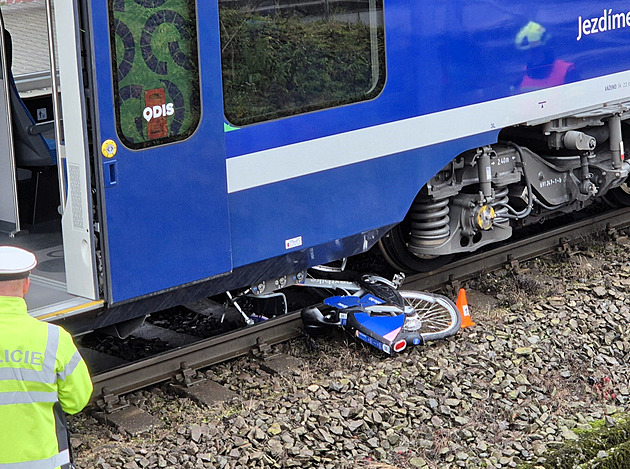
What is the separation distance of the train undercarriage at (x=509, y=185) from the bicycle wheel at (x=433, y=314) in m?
0.38

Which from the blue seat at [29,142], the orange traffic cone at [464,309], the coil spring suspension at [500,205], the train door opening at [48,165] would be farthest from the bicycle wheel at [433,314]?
the blue seat at [29,142]

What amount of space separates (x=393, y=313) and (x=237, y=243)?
1.49m

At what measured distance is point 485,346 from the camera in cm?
676

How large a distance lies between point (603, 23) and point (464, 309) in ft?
9.20

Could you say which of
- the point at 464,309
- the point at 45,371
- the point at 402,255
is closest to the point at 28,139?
the point at 402,255

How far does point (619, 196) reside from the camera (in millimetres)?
9688

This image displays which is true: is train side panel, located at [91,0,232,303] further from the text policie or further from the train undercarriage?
the text policie

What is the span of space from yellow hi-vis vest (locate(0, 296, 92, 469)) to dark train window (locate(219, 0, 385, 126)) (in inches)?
94.9

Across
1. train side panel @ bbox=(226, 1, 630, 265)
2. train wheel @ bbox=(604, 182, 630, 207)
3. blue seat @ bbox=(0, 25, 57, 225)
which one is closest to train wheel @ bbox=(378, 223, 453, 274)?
train side panel @ bbox=(226, 1, 630, 265)

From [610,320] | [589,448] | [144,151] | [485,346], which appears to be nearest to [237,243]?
[144,151]

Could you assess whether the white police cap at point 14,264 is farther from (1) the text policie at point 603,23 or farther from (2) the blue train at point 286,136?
(1) the text policie at point 603,23

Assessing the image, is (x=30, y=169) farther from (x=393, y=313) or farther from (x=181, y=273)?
(x=393, y=313)

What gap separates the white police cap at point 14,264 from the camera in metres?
3.71

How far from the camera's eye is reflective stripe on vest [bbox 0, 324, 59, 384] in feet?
12.1
